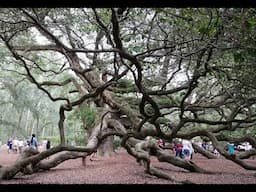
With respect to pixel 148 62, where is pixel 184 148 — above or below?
below

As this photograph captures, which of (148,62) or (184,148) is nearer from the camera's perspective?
(148,62)

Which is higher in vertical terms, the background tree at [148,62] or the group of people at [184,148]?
the background tree at [148,62]

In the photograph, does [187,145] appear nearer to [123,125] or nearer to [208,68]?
[123,125]

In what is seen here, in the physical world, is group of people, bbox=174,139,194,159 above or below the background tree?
below

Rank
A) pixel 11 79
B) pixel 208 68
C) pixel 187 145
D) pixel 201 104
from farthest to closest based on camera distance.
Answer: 1. pixel 11 79
2. pixel 187 145
3. pixel 201 104
4. pixel 208 68

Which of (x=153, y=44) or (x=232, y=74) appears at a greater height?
(x=153, y=44)

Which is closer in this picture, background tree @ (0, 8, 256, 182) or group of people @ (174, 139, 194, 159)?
background tree @ (0, 8, 256, 182)

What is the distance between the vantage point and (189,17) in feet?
15.1

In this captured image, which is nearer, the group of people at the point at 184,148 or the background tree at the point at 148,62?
the background tree at the point at 148,62

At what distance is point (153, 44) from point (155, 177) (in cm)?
259

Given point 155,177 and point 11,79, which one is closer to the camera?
point 155,177
